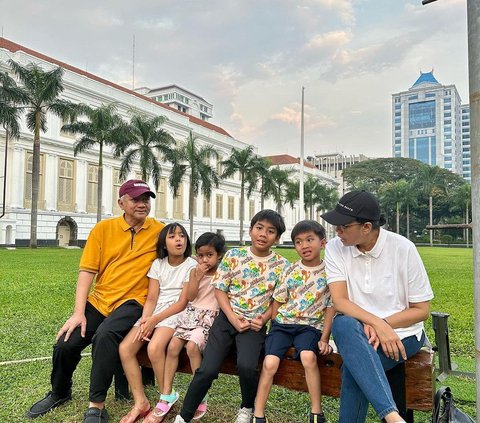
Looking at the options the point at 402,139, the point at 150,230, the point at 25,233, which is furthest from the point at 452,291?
the point at 402,139

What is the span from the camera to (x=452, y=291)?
9.24 metres

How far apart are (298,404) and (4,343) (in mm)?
3237

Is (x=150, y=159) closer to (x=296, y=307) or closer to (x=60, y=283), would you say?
(x=60, y=283)

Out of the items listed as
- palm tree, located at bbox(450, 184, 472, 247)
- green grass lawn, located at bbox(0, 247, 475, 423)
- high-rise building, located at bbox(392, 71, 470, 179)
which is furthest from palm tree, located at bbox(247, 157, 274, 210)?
high-rise building, located at bbox(392, 71, 470, 179)

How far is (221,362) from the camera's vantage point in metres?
2.58

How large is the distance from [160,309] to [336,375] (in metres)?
1.23

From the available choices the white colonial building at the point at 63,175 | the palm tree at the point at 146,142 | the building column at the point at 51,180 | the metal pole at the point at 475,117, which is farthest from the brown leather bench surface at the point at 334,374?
the building column at the point at 51,180

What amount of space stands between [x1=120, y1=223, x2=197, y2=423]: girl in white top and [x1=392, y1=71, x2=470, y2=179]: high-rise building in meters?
118

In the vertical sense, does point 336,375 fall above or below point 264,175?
below

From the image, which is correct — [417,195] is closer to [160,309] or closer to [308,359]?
[160,309]

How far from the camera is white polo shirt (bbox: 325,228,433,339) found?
2.34 metres

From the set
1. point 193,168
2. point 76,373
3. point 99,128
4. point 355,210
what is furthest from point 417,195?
point 355,210

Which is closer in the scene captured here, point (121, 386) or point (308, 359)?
point (308, 359)

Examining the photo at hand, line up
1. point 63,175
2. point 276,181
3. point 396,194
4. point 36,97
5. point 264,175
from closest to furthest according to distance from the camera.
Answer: point 36,97 → point 63,175 → point 264,175 → point 276,181 → point 396,194
